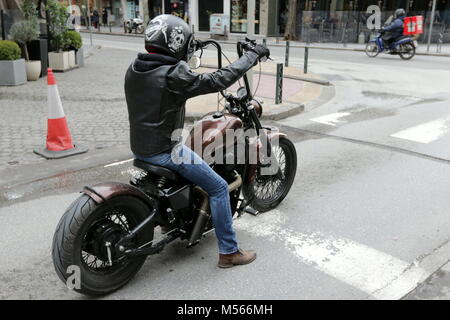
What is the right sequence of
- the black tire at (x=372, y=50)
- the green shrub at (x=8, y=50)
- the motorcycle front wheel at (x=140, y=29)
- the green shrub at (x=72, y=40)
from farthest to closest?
1. the motorcycle front wheel at (x=140, y=29)
2. the black tire at (x=372, y=50)
3. the green shrub at (x=72, y=40)
4. the green shrub at (x=8, y=50)

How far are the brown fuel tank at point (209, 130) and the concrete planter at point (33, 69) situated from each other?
991 cm

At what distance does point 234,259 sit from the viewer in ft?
12.2

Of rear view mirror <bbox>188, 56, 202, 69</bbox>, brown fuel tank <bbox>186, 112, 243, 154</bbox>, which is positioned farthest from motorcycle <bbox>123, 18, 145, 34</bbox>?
rear view mirror <bbox>188, 56, 202, 69</bbox>

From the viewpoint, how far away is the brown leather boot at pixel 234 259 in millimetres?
3707

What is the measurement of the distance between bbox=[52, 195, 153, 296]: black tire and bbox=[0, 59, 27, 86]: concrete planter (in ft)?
31.5

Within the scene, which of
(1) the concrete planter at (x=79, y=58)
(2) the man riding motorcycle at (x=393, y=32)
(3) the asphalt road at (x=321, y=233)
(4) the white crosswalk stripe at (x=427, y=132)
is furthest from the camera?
(2) the man riding motorcycle at (x=393, y=32)

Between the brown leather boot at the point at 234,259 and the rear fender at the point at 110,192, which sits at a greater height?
the rear fender at the point at 110,192

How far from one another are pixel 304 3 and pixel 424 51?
10597mm

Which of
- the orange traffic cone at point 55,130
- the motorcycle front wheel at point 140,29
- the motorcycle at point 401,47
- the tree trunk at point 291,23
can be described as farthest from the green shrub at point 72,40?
the motorcycle front wheel at point 140,29

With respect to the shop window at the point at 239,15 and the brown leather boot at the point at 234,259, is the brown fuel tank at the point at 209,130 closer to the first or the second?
the brown leather boot at the point at 234,259

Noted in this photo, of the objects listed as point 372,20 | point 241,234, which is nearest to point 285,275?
point 241,234

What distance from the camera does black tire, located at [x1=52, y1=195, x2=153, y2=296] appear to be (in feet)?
10.0

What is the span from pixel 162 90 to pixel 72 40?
12.6 m

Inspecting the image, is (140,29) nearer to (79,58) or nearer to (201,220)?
(79,58)
